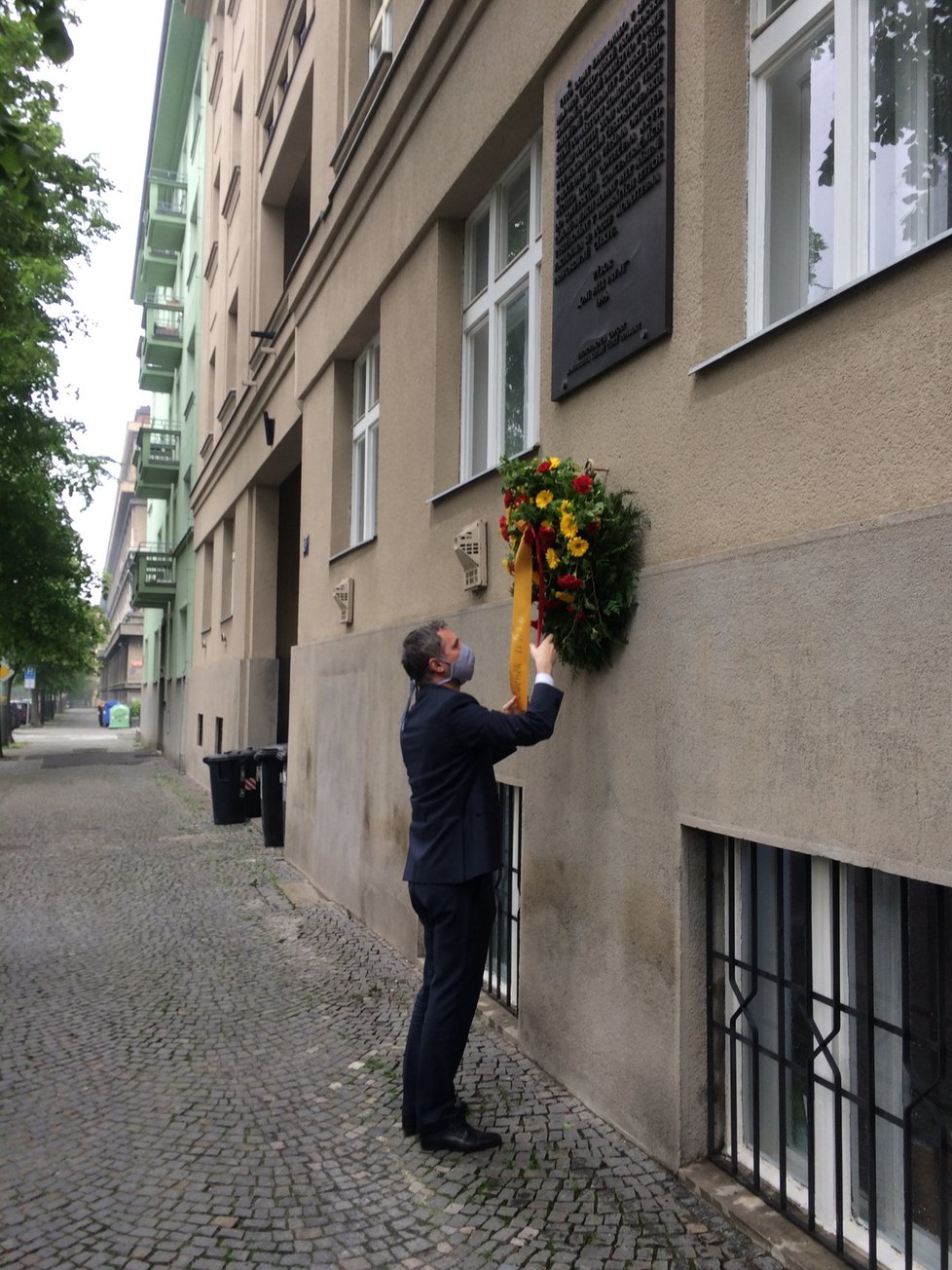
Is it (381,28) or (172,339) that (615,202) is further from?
(172,339)

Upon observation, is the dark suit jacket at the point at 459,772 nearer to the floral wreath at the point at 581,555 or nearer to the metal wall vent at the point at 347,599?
the floral wreath at the point at 581,555

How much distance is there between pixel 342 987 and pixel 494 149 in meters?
5.00

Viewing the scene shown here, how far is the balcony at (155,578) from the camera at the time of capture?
28203 mm

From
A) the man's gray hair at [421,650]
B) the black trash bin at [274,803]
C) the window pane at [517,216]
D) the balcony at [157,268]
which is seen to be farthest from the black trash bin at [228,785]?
the balcony at [157,268]

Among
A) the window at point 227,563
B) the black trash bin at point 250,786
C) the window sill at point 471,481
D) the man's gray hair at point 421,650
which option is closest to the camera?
the man's gray hair at point 421,650

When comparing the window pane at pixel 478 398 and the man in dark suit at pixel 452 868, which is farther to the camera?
the window pane at pixel 478 398

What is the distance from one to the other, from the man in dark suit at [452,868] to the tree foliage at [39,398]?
6953 mm

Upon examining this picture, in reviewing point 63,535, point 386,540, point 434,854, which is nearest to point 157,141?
point 63,535

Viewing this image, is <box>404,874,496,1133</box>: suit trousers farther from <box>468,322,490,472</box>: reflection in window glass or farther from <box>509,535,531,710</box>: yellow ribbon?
<box>468,322,490,472</box>: reflection in window glass

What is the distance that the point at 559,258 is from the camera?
5.14 m

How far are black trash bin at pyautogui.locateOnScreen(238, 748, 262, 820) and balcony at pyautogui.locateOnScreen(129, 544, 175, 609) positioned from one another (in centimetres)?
1469

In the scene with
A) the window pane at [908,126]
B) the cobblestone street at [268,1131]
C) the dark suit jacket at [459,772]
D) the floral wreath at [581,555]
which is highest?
the window pane at [908,126]

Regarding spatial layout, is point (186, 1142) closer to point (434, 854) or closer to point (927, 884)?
point (434, 854)

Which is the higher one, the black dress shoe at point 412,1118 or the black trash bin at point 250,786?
the black trash bin at point 250,786
